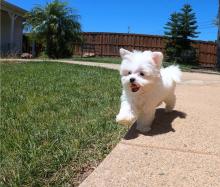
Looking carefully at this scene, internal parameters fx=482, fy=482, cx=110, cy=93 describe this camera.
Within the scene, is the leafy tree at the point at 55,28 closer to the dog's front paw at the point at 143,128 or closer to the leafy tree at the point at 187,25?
the leafy tree at the point at 187,25

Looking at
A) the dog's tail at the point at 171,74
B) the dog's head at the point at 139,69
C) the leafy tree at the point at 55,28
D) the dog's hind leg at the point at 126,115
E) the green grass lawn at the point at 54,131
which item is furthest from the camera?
the leafy tree at the point at 55,28

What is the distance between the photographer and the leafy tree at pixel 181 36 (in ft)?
85.9

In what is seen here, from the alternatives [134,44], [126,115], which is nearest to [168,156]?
[126,115]

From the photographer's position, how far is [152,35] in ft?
97.4

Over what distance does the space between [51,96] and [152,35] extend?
2262 cm

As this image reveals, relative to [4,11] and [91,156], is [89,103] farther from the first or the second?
[4,11]

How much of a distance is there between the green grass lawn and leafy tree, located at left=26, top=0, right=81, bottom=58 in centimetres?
1606

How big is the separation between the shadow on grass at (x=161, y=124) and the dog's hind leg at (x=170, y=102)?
80 millimetres

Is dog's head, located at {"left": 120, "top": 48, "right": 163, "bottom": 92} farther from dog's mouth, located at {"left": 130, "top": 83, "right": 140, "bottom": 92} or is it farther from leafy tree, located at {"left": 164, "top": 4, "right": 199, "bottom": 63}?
leafy tree, located at {"left": 164, "top": 4, "right": 199, "bottom": 63}

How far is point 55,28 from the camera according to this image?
2472cm

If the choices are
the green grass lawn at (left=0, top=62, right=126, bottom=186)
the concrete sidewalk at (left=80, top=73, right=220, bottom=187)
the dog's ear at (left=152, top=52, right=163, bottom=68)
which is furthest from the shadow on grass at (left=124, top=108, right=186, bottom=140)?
the dog's ear at (left=152, top=52, right=163, bottom=68)

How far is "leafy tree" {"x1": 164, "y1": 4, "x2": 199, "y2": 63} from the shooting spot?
26188mm

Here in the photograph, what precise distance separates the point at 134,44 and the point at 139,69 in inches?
990

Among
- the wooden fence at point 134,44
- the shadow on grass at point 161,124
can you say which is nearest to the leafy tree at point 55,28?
the wooden fence at point 134,44
